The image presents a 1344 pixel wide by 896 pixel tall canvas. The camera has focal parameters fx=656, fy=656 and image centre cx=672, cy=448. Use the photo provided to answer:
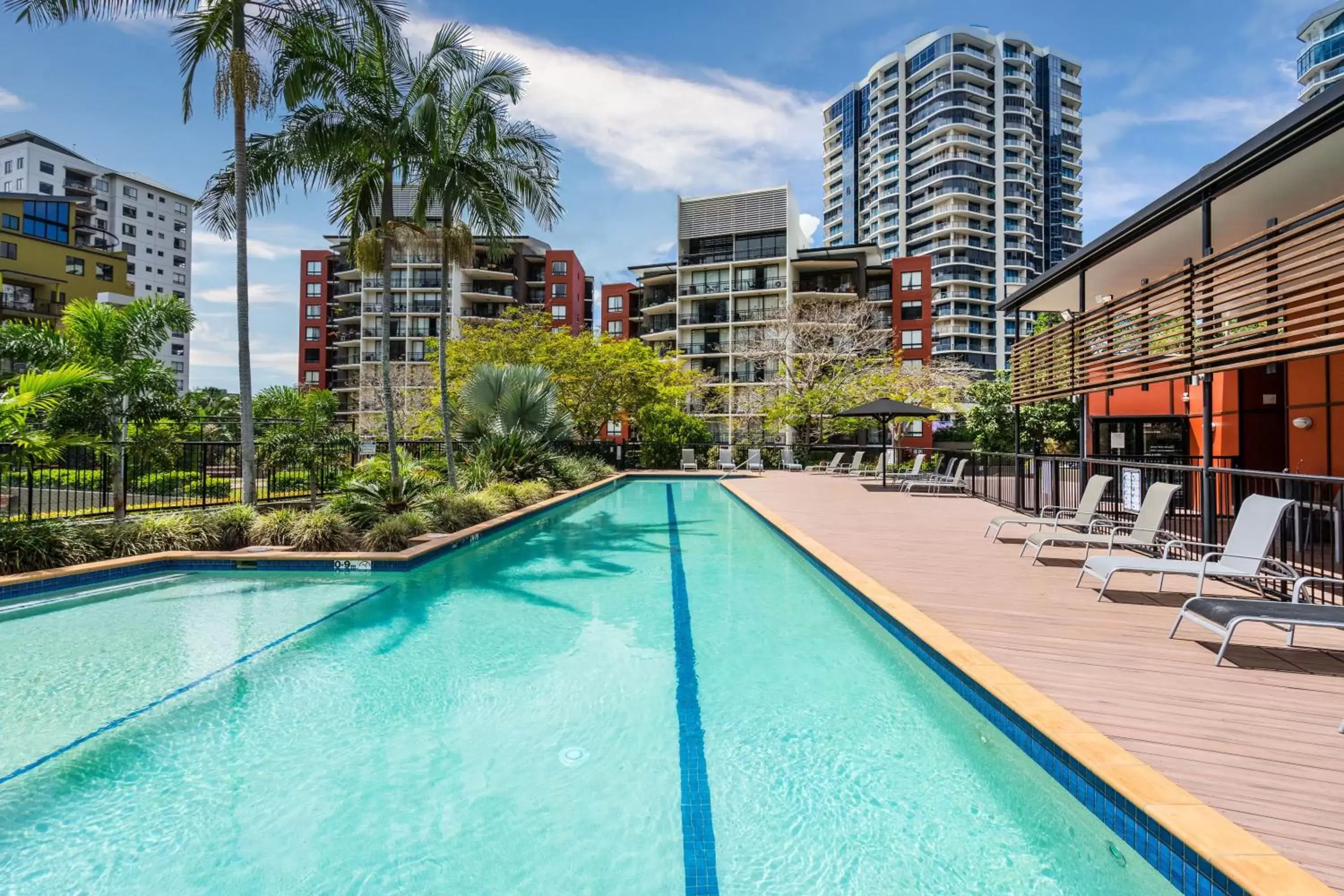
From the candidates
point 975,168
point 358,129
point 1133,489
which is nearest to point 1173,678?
point 1133,489

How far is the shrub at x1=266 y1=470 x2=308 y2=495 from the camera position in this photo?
39.8 ft

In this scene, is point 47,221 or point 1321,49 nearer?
point 47,221

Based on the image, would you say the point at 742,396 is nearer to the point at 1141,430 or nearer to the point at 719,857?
the point at 1141,430

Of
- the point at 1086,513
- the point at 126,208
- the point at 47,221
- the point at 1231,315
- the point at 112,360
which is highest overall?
the point at 126,208

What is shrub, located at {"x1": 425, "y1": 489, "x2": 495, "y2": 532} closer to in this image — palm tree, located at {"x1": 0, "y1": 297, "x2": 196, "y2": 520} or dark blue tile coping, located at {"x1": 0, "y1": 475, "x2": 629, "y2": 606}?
dark blue tile coping, located at {"x1": 0, "y1": 475, "x2": 629, "y2": 606}

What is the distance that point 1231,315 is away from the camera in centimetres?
645

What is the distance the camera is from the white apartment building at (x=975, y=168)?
2677 inches

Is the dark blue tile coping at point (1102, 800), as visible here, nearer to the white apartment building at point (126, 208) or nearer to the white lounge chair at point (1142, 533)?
the white lounge chair at point (1142, 533)

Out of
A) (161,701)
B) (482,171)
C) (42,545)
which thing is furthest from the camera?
(482,171)

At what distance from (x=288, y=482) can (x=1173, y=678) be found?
13733mm

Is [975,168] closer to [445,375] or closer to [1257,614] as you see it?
[445,375]

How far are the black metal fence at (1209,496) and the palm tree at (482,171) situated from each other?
996 centimetres

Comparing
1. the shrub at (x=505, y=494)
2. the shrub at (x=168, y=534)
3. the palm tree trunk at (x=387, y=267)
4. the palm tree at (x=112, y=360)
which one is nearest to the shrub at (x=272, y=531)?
the shrub at (x=168, y=534)

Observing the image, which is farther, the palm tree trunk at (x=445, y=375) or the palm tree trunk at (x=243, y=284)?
the palm tree trunk at (x=445, y=375)
